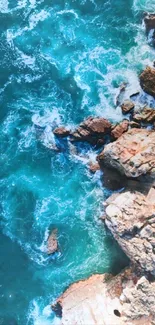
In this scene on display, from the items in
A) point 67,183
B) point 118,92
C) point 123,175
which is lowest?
point 67,183

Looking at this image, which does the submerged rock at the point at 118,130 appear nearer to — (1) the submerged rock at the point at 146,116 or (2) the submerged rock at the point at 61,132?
(1) the submerged rock at the point at 146,116

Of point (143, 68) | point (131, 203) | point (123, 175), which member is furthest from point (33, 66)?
point (131, 203)

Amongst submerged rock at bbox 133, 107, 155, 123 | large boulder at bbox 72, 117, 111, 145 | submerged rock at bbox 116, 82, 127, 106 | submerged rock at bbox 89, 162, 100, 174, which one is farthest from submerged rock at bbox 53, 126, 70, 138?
submerged rock at bbox 133, 107, 155, 123

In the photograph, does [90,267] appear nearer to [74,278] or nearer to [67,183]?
[74,278]

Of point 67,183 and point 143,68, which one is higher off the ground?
point 143,68

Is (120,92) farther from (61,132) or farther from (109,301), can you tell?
(109,301)

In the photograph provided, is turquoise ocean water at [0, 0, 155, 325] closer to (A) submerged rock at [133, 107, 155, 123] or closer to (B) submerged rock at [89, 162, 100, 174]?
(B) submerged rock at [89, 162, 100, 174]

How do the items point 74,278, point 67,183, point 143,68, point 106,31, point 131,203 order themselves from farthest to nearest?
1. point 106,31
2. point 143,68
3. point 67,183
4. point 74,278
5. point 131,203
